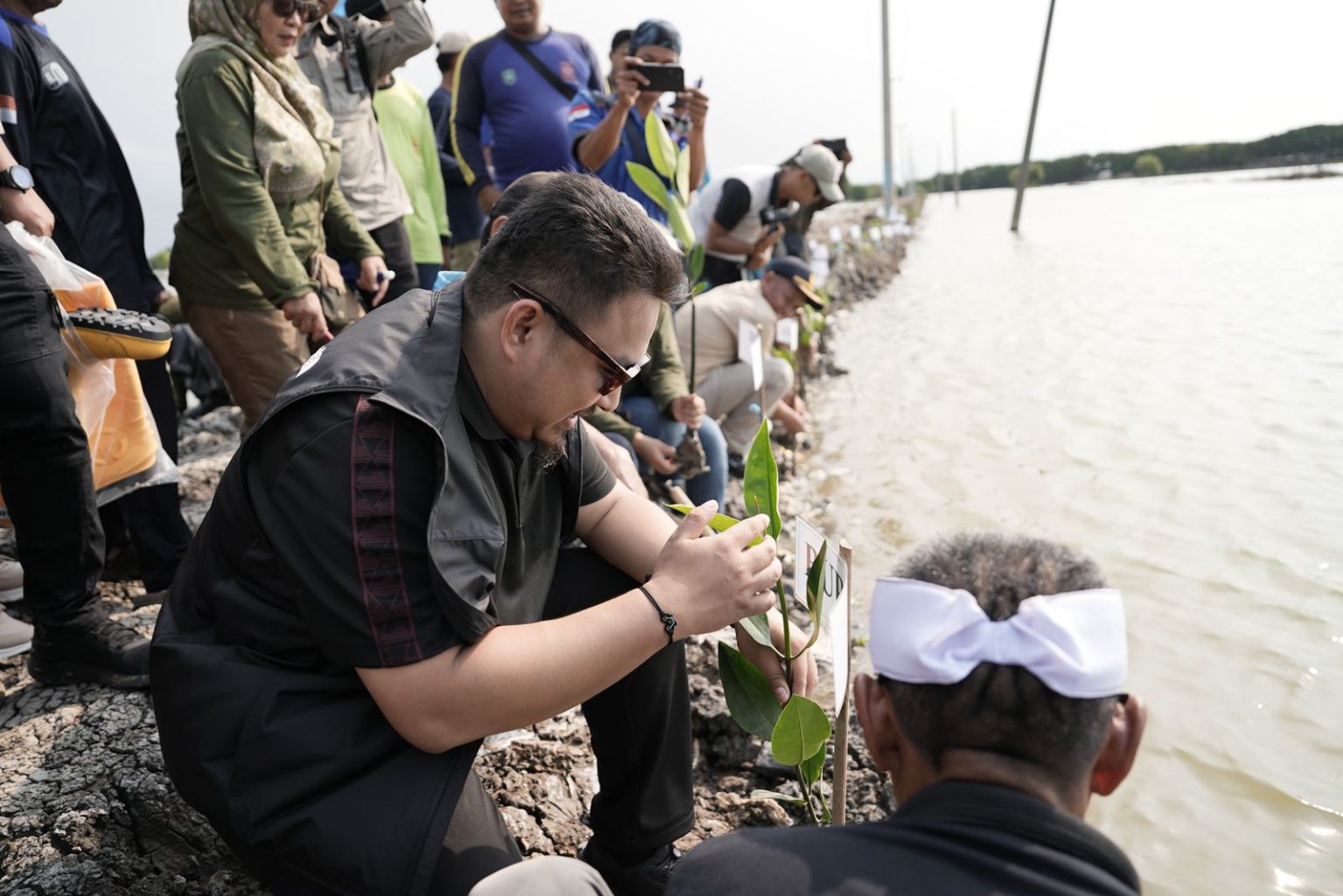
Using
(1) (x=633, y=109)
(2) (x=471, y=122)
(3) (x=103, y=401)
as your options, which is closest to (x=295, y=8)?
(3) (x=103, y=401)

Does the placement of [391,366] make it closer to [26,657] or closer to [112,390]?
[112,390]

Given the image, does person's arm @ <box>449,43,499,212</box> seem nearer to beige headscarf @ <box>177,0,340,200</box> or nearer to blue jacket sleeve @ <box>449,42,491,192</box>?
blue jacket sleeve @ <box>449,42,491,192</box>

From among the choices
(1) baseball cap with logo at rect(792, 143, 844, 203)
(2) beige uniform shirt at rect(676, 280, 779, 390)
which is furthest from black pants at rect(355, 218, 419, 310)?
(1) baseball cap with logo at rect(792, 143, 844, 203)

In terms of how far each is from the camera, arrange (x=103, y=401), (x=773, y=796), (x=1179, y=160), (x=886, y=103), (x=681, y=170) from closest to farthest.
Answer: (x=773, y=796) < (x=103, y=401) < (x=681, y=170) < (x=886, y=103) < (x=1179, y=160)

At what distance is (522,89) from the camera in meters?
3.58

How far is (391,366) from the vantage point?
1.31 metres

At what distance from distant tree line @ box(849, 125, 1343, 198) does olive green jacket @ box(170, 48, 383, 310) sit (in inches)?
1999

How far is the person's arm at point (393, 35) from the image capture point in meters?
3.19

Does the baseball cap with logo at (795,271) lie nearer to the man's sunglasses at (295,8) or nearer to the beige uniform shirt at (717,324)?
the beige uniform shirt at (717,324)

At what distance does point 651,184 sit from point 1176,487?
3.09 m

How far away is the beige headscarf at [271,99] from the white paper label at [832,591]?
182cm

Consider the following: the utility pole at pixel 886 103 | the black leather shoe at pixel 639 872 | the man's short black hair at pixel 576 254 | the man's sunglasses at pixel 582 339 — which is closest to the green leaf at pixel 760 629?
the black leather shoe at pixel 639 872

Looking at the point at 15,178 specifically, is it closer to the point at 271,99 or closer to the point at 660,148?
the point at 271,99

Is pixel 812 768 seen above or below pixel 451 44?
below
